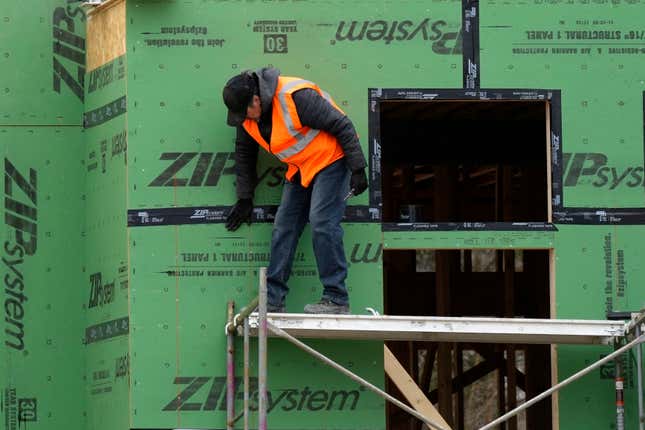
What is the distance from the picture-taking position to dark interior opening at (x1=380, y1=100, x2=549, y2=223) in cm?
1550

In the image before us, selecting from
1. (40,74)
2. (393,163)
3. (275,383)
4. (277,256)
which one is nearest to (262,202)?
(277,256)

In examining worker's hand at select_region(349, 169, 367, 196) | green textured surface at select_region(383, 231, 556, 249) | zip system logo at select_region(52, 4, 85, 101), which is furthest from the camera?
zip system logo at select_region(52, 4, 85, 101)

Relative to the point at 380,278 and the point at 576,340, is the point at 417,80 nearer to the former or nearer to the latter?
the point at 380,278

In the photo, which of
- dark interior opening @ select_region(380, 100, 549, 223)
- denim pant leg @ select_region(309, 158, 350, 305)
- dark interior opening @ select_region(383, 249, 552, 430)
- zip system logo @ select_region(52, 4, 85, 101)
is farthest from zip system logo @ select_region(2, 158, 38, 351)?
dark interior opening @ select_region(383, 249, 552, 430)

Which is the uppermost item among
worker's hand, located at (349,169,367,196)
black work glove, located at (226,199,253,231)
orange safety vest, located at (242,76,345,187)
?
orange safety vest, located at (242,76,345,187)

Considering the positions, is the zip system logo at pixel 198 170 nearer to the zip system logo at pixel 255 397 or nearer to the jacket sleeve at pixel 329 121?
the jacket sleeve at pixel 329 121

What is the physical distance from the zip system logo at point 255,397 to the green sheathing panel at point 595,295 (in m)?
1.76

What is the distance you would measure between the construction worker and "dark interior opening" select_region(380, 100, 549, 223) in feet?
6.45

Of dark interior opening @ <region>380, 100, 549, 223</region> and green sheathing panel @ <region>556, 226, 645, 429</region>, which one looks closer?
green sheathing panel @ <region>556, 226, 645, 429</region>

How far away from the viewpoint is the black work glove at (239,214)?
12266 mm

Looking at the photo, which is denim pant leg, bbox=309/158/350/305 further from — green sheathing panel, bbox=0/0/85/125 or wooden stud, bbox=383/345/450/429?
green sheathing panel, bbox=0/0/85/125

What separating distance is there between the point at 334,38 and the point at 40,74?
8.52 ft

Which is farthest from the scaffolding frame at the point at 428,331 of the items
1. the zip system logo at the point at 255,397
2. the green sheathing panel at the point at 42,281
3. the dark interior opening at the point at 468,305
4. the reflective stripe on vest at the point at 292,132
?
the dark interior opening at the point at 468,305

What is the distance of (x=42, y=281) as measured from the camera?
43.0 ft
